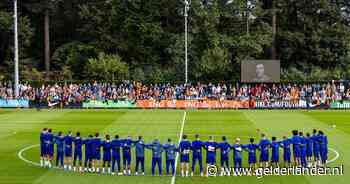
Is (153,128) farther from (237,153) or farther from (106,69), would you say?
(106,69)

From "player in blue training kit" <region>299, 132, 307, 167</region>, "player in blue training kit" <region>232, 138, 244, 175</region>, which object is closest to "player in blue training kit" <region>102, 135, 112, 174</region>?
"player in blue training kit" <region>232, 138, 244, 175</region>

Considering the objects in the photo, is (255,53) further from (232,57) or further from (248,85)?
(248,85)

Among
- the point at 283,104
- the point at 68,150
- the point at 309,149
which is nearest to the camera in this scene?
the point at 68,150

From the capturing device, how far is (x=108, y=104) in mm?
54312

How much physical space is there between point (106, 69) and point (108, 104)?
10.3m

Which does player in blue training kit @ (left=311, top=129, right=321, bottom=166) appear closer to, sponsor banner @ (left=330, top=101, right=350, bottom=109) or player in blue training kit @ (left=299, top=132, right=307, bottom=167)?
player in blue training kit @ (left=299, top=132, right=307, bottom=167)

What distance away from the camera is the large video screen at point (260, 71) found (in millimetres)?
57375

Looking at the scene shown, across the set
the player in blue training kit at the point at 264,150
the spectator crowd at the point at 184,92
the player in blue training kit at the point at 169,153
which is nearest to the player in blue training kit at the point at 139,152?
the player in blue training kit at the point at 169,153

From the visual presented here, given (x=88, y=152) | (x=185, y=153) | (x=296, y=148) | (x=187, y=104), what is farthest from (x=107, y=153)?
(x=187, y=104)

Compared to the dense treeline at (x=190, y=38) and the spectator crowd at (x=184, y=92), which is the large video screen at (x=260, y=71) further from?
the dense treeline at (x=190, y=38)

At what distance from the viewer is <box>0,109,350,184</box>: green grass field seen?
2172cm

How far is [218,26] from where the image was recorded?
234 feet

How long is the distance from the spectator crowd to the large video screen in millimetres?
743

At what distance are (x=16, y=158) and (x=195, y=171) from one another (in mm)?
8182
